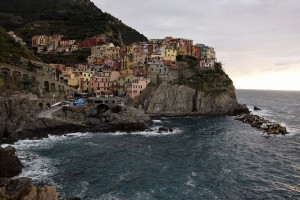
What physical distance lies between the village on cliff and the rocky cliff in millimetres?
4002

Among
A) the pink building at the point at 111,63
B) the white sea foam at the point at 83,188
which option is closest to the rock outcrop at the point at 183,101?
the pink building at the point at 111,63

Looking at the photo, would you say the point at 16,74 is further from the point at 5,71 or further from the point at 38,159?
the point at 38,159

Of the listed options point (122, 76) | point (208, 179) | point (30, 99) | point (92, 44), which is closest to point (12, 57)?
point (30, 99)

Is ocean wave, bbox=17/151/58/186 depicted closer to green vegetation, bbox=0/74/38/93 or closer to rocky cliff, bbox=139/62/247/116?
green vegetation, bbox=0/74/38/93

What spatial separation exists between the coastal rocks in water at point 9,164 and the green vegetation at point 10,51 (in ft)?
194

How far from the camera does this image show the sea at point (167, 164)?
1786 inches

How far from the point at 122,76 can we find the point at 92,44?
61748 mm

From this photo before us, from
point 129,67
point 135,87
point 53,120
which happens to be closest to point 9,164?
point 53,120

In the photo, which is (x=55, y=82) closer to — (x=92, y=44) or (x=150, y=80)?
(x=150, y=80)

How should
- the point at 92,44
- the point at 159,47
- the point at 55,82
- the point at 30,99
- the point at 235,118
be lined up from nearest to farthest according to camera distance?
1. the point at 30,99
2. the point at 55,82
3. the point at 235,118
4. the point at 159,47
5. the point at 92,44

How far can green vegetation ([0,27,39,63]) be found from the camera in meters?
108

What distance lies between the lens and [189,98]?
407 ft

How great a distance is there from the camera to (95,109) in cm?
9688

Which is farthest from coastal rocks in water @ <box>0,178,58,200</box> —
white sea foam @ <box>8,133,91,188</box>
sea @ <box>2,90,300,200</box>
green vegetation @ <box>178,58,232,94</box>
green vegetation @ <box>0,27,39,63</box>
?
green vegetation @ <box>178,58,232,94</box>
